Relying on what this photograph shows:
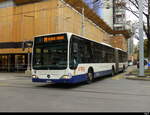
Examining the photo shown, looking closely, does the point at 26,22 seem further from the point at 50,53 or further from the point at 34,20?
the point at 50,53

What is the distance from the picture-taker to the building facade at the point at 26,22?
85.9 ft

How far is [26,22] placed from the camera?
27578mm

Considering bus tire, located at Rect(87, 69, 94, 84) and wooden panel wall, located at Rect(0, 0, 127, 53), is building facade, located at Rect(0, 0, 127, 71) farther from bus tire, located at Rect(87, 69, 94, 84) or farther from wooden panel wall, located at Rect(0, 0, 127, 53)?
bus tire, located at Rect(87, 69, 94, 84)

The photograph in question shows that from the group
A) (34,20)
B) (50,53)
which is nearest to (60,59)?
(50,53)

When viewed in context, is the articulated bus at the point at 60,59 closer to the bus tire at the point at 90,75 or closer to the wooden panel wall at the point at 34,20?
the bus tire at the point at 90,75

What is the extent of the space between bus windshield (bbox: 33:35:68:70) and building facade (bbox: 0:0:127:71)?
1424 centimetres

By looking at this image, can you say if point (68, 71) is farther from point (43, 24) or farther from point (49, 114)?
point (43, 24)

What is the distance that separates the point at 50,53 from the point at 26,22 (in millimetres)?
18232

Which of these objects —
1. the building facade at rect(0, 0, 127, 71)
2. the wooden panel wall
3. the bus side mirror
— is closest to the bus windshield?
the bus side mirror

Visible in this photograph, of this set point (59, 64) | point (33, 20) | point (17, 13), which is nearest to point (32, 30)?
point (33, 20)

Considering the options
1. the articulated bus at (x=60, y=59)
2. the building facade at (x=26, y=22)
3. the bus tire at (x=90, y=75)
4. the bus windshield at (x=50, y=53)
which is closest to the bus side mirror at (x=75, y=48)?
the articulated bus at (x=60, y=59)

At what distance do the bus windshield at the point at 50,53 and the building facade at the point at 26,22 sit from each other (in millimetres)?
14241

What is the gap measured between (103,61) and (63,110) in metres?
10.2

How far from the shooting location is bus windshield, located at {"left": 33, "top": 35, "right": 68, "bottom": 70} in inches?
416
